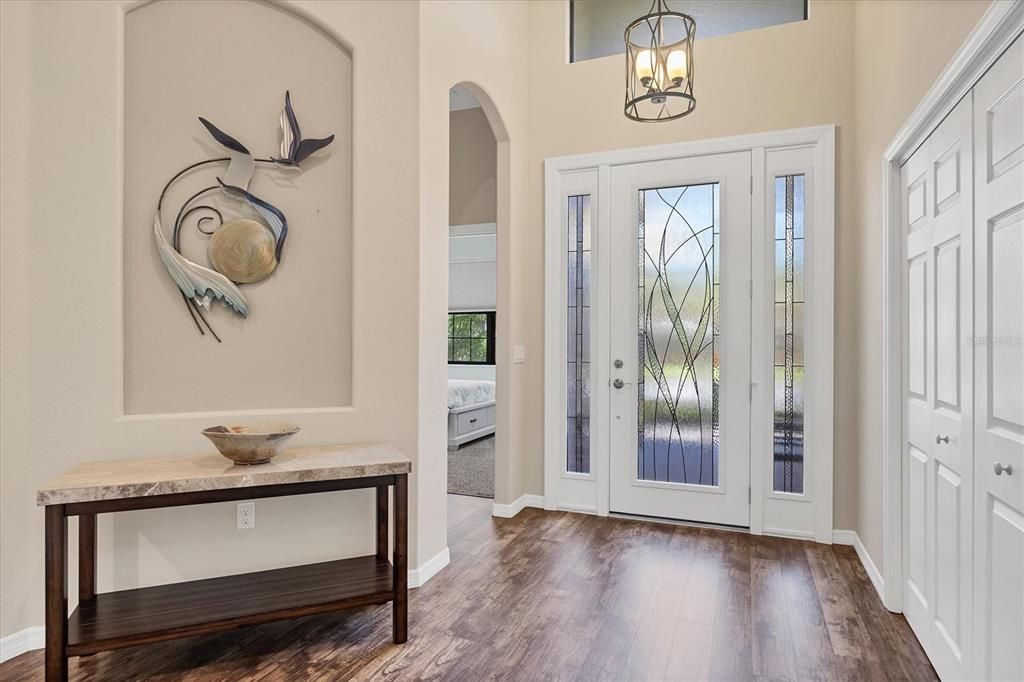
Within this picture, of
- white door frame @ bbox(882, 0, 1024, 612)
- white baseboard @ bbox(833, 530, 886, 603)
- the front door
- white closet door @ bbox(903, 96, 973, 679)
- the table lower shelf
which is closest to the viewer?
white closet door @ bbox(903, 96, 973, 679)

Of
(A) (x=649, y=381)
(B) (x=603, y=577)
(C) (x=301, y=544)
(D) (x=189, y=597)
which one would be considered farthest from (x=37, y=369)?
(A) (x=649, y=381)

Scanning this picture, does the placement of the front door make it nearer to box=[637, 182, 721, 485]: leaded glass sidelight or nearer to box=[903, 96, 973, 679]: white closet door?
box=[637, 182, 721, 485]: leaded glass sidelight

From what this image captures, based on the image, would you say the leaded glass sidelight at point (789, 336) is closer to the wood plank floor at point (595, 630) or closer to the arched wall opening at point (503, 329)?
the wood plank floor at point (595, 630)

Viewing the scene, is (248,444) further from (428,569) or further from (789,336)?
(789,336)

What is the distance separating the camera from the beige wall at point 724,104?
133 inches

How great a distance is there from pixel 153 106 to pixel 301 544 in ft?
6.43

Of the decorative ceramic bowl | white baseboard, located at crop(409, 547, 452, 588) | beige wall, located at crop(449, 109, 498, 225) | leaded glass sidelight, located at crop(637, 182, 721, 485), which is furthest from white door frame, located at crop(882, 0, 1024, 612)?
beige wall, located at crop(449, 109, 498, 225)

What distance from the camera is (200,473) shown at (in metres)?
2.11

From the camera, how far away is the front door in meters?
3.60

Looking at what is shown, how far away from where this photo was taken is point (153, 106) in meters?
2.44

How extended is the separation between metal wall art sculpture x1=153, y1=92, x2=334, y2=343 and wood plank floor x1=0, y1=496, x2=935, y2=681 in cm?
129

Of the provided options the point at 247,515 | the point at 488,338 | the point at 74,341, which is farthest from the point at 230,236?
the point at 488,338

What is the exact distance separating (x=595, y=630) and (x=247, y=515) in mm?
1540

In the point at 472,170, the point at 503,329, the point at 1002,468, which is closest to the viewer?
the point at 1002,468
